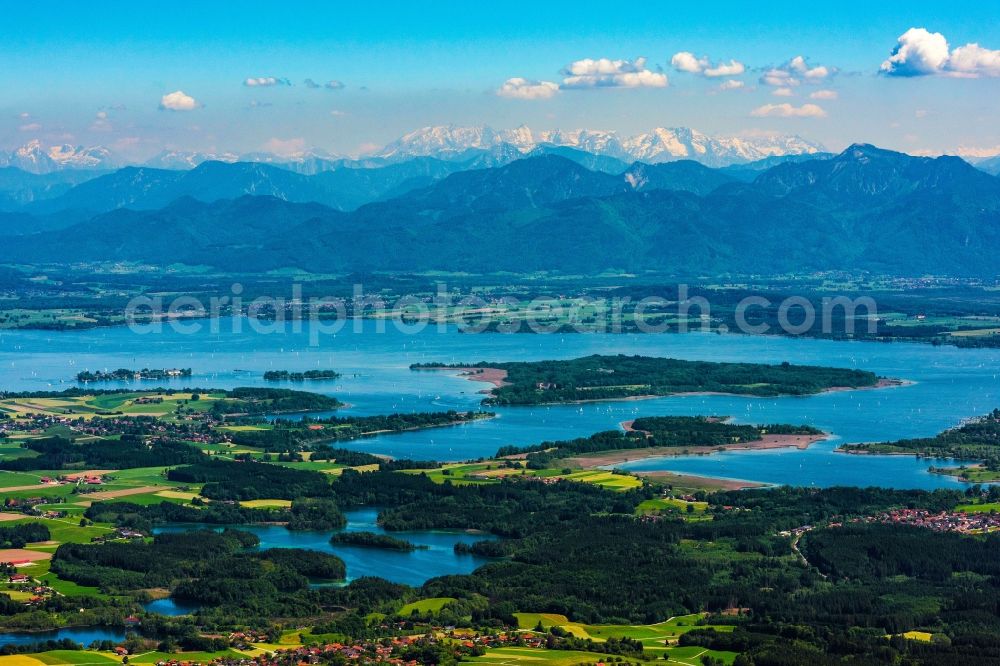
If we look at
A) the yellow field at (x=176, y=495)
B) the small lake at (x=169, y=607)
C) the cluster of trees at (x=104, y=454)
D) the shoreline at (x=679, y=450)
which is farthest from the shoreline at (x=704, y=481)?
the small lake at (x=169, y=607)

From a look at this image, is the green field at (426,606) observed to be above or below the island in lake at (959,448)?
below

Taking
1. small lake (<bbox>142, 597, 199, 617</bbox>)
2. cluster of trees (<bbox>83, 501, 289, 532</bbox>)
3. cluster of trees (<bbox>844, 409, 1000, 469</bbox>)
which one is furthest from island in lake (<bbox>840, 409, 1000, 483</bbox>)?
small lake (<bbox>142, 597, 199, 617</bbox>)

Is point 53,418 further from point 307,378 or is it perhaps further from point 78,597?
point 78,597

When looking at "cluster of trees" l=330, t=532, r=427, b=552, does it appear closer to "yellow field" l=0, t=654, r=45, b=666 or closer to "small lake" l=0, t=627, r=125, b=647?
"small lake" l=0, t=627, r=125, b=647

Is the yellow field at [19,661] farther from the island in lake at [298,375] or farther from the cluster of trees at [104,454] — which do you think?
the island in lake at [298,375]

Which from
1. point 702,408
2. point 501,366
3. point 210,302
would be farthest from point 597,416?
point 210,302

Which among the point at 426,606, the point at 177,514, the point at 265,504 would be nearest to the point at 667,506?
the point at 265,504
